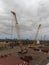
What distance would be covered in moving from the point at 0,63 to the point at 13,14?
→ 52.7 m

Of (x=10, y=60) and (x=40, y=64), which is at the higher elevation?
(x=10, y=60)

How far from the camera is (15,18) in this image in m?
80.6

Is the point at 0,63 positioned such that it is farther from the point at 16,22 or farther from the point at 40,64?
the point at 16,22

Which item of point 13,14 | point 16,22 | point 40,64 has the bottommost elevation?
point 40,64

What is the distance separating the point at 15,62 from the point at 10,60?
1.80m

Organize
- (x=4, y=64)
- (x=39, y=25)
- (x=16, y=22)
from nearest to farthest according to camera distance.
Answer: (x=4, y=64) < (x=16, y=22) < (x=39, y=25)

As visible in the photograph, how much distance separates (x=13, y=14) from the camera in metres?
80.6

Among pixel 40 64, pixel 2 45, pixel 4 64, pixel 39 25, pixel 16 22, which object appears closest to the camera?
pixel 4 64

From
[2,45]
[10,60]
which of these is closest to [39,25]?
[2,45]

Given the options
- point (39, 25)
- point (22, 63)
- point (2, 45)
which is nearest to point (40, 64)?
point (22, 63)

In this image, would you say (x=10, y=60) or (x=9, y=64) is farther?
(x=10, y=60)

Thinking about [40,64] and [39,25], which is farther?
[39,25]

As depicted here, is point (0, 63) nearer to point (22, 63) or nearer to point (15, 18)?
point (22, 63)

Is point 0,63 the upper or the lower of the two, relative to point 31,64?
upper
